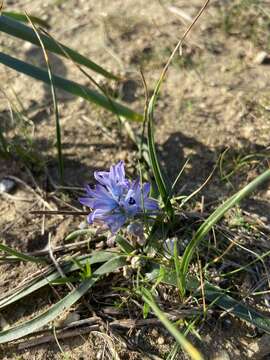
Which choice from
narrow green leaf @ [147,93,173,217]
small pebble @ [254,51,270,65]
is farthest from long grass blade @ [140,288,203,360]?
small pebble @ [254,51,270,65]

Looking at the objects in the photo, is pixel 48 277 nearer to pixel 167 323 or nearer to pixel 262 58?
pixel 167 323

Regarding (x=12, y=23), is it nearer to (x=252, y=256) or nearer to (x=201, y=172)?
(x=201, y=172)

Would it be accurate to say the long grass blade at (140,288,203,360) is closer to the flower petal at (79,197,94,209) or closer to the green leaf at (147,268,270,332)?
the green leaf at (147,268,270,332)

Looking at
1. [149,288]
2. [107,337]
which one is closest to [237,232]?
[149,288]

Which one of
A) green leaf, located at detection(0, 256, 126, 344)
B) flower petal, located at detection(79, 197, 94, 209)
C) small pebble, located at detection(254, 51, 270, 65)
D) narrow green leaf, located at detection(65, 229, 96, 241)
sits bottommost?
green leaf, located at detection(0, 256, 126, 344)

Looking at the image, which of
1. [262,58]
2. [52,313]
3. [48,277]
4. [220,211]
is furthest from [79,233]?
[262,58]

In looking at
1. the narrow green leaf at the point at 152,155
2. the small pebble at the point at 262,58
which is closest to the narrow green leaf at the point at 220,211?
the narrow green leaf at the point at 152,155

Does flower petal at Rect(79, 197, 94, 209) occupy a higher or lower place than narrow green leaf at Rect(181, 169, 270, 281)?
lower
